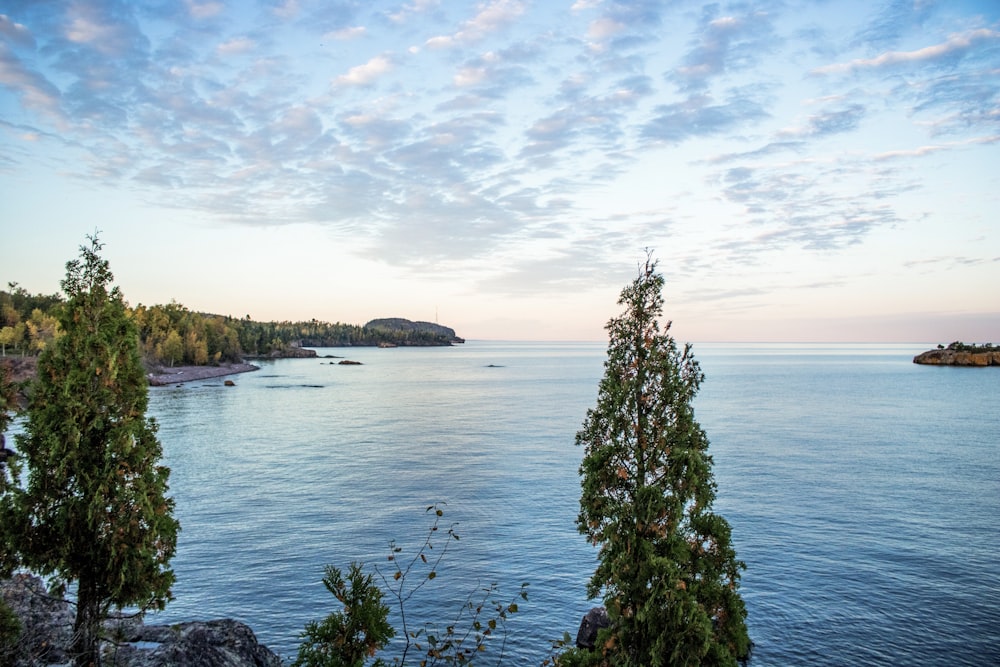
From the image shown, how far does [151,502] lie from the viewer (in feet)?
42.3

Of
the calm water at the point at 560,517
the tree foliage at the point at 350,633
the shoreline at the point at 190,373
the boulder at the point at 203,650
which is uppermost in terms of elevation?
the tree foliage at the point at 350,633

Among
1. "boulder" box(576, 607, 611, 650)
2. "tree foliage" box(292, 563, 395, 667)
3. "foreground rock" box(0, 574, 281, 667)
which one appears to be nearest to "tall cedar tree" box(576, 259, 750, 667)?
"tree foliage" box(292, 563, 395, 667)

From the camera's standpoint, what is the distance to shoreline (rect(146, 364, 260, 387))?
134 meters

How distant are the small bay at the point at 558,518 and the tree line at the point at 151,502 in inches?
364

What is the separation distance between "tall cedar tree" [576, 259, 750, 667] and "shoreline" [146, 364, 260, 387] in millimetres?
133647

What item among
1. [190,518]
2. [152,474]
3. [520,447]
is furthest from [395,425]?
[152,474]

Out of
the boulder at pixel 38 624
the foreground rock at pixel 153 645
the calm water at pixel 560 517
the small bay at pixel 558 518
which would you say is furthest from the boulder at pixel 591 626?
the boulder at pixel 38 624

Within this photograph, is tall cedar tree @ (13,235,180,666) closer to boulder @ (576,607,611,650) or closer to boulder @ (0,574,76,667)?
boulder @ (0,574,76,667)

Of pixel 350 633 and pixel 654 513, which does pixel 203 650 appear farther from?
pixel 654 513

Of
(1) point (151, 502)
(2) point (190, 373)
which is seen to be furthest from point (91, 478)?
(2) point (190, 373)

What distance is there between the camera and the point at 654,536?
43.2 feet

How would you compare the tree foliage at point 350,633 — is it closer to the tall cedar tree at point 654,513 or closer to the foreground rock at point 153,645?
the tall cedar tree at point 654,513

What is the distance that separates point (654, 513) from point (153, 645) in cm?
1535

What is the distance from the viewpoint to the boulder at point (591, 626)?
20172 millimetres
